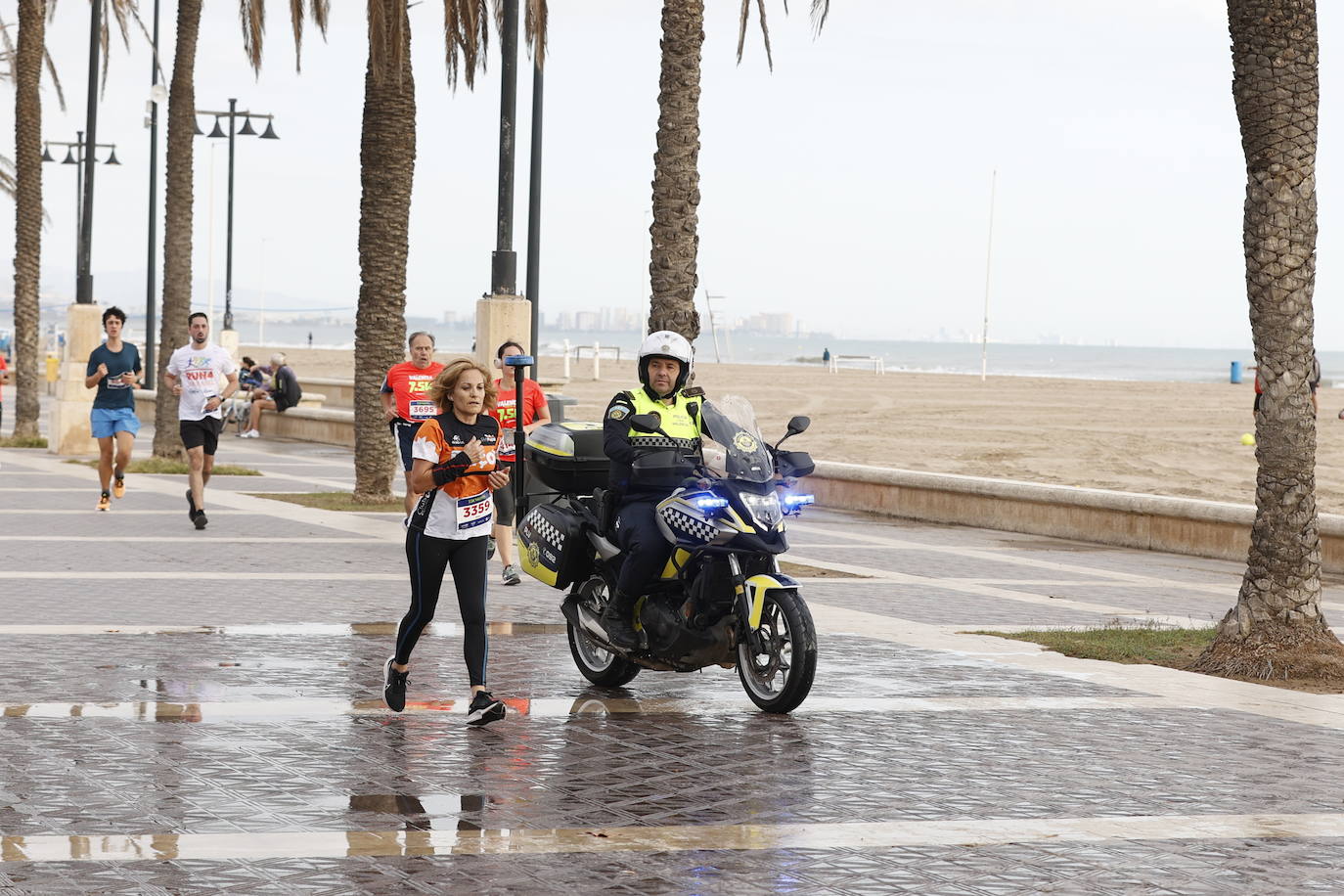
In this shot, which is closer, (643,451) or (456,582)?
(456,582)

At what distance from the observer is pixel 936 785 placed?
6707 millimetres

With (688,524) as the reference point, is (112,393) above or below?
above

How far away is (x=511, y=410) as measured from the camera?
13.3 meters

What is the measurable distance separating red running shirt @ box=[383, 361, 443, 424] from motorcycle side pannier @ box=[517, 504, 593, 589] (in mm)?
5110

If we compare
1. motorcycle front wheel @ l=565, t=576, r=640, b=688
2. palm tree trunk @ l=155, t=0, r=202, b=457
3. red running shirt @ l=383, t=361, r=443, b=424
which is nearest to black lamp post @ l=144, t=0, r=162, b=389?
palm tree trunk @ l=155, t=0, r=202, b=457

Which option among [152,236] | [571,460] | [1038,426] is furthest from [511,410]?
[152,236]

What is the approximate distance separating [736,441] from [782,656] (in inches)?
38.9

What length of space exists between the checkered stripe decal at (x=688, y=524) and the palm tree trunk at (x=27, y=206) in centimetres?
2304

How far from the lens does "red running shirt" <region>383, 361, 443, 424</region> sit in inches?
554

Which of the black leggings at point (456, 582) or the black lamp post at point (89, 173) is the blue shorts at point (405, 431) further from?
the black lamp post at point (89, 173)

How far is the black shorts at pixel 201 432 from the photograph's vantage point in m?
16.2

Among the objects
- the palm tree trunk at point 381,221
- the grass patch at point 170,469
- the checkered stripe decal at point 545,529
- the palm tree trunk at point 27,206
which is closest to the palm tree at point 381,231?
the palm tree trunk at point 381,221

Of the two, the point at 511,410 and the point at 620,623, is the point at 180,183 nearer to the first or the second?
the point at 511,410

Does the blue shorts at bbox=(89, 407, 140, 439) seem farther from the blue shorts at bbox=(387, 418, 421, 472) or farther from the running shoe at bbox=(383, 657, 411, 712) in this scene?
the running shoe at bbox=(383, 657, 411, 712)
